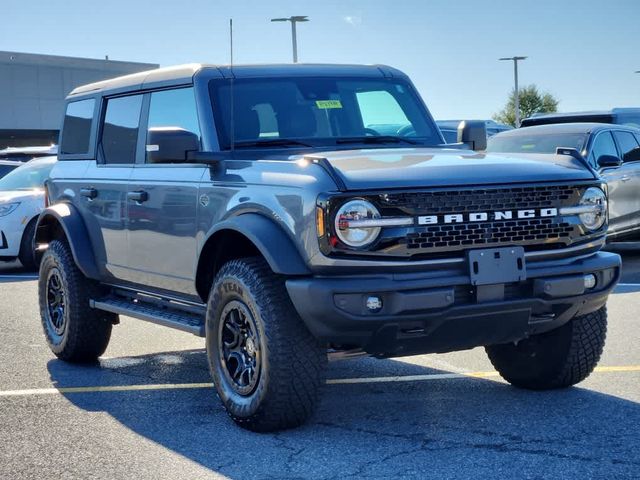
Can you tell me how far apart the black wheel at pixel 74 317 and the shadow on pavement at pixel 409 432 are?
63 cm

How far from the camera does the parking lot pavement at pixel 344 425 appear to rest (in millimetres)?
5043

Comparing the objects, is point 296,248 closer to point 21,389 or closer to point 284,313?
point 284,313

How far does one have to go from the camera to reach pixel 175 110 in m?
7.01

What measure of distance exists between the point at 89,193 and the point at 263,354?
105 inches

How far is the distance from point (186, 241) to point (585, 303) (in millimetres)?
2200

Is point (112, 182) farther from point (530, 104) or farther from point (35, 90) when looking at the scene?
point (530, 104)

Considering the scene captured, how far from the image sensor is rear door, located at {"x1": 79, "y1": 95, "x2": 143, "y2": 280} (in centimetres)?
732

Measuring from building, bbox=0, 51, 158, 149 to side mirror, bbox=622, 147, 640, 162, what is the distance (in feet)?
150

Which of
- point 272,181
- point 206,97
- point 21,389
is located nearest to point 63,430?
point 21,389

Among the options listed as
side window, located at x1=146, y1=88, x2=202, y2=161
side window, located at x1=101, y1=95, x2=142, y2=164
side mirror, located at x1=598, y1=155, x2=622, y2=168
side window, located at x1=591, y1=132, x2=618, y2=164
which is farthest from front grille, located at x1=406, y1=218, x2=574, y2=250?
side window, located at x1=591, y1=132, x2=618, y2=164

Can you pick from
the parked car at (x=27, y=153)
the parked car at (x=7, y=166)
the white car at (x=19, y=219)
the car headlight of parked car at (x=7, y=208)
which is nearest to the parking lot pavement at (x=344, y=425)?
the white car at (x=19, y=219)

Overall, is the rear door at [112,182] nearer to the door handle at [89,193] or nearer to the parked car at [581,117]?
the door handle at [89,193]

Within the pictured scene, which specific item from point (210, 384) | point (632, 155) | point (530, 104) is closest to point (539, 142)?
point (632, 155)

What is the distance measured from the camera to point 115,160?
7.64m
